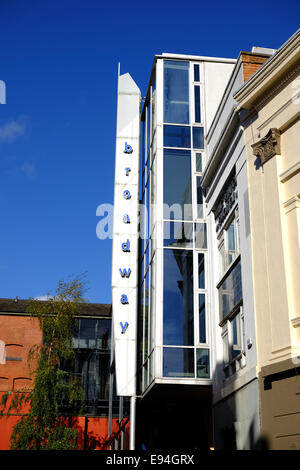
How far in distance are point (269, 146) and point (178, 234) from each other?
6960mm

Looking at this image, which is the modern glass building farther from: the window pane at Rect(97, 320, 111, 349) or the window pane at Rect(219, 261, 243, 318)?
the window pane at Rect(97, 320, 111, 349)

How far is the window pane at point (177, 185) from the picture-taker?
70.3 feet

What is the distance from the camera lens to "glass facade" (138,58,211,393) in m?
19.5

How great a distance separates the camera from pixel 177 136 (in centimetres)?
2250

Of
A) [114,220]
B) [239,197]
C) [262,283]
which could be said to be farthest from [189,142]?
[262,283]

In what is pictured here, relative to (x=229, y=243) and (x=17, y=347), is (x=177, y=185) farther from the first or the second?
(x=17, y=347)

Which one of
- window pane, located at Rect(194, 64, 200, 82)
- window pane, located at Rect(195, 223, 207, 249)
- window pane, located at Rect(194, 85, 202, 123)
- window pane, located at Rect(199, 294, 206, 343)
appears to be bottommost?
window pane, located at Rect(199, 294, 206, 343)

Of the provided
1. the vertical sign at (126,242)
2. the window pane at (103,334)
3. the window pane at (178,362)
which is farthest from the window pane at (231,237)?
the window pane at (103,334)

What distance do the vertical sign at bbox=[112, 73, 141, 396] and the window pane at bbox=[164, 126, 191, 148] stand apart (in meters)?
2.54

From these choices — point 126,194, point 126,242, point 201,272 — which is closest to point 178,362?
point 201,272
